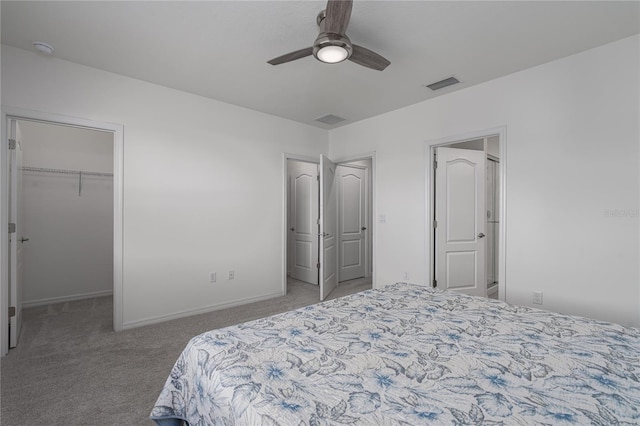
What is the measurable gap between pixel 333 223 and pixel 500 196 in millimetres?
2416

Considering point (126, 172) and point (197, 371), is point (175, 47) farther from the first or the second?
point (197, 371)

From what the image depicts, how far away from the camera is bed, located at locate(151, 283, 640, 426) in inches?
35.1

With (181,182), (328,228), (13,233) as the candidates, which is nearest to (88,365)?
(13,233)

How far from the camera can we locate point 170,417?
4.34 ft

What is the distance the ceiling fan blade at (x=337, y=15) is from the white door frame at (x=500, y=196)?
208cm

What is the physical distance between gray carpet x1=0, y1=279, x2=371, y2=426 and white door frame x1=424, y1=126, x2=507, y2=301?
6.36 ft

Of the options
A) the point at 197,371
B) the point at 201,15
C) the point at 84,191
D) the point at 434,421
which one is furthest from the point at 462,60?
the point at 84,191

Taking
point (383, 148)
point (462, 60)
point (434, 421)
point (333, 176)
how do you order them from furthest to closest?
point (333, 176)
point (383, 148)
point (462, 60)
point (434, 421)

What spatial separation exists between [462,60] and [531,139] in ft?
3.23

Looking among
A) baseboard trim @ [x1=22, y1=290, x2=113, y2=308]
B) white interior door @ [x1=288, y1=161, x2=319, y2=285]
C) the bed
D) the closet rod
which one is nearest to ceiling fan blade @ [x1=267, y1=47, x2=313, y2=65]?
the bed

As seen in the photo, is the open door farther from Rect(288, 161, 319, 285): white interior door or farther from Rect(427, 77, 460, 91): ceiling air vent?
Rect(427, 77, 460, 91): ceiling air vent

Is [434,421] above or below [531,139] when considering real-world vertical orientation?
below

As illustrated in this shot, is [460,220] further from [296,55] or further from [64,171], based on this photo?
[64,171]

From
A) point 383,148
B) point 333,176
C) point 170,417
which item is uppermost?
point 383,148
